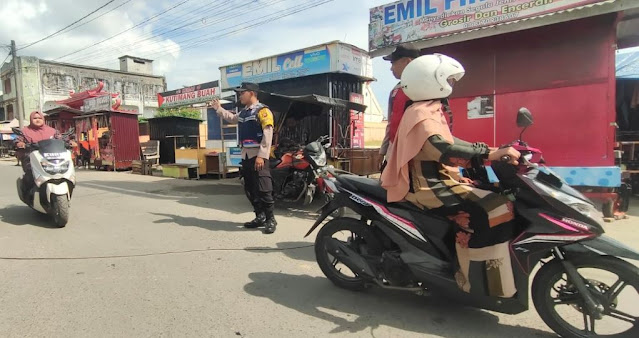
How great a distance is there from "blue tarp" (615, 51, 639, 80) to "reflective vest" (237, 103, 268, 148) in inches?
286

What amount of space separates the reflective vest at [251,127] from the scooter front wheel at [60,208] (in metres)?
2.48

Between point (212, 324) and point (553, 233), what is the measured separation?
7.45 feet

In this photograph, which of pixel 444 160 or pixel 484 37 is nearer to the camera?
pixel 444 160

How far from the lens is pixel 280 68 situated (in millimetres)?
11484

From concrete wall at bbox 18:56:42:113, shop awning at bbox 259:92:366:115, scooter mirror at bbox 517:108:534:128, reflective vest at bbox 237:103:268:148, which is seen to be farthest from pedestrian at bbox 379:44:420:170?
concrete wall at bbox 18:56:42:113

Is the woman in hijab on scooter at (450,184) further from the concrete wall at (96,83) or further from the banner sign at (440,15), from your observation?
the concrete wall at (96,83)

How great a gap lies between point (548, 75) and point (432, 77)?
5038 millimetres

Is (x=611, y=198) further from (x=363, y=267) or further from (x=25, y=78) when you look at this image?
(x=25, y=78)

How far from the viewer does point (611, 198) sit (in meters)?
5.98

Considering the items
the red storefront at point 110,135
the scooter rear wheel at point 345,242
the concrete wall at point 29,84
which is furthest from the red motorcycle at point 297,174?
the concrete wall at point 29,84

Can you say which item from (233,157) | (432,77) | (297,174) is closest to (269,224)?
(297,174)

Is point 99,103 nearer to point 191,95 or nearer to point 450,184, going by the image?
point 191,95

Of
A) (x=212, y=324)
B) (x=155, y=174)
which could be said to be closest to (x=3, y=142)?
(x=155, y=174)

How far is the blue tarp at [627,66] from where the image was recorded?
8.26 meters
